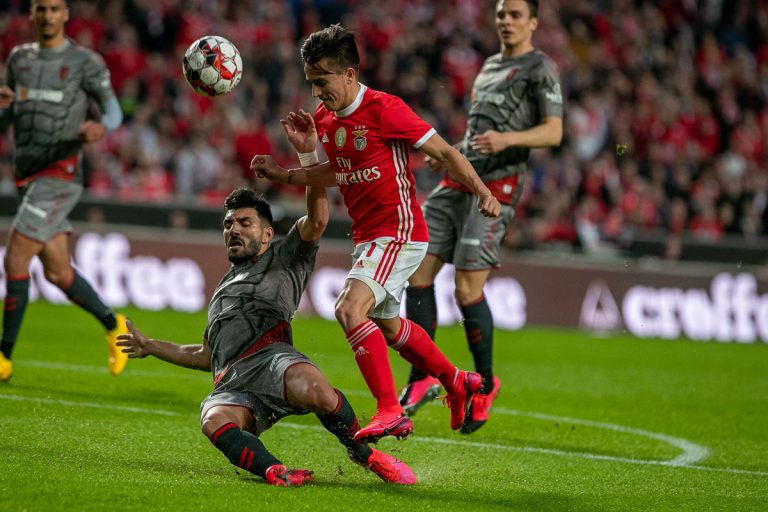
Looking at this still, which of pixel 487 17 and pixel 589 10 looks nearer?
pixel 487 17

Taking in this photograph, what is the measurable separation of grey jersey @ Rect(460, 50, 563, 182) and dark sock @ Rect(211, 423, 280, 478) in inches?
118

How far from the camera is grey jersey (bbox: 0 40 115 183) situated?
8.51 m

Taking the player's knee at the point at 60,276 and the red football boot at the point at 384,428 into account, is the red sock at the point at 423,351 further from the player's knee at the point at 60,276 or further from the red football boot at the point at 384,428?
the player's knee at the point at 60,276

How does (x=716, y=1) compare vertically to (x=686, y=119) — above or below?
above

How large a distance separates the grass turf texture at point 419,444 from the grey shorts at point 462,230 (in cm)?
112

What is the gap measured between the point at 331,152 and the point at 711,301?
1059cm

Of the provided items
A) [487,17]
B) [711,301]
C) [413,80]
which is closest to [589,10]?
[487,17]

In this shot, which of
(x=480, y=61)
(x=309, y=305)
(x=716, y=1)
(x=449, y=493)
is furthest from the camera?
(x=716, y=1)

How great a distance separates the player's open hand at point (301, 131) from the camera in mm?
6285

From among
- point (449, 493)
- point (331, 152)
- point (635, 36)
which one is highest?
point (635, 36)

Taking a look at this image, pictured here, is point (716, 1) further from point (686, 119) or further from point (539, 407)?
point (539, 407)

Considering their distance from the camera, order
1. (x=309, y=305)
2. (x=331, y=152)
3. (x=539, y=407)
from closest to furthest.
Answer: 1. (x=331, y=152)
2. (x=539, y=407)
3. (x=309, y=305)

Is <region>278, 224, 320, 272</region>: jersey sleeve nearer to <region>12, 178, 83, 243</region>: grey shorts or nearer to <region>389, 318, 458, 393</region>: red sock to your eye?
<region>389, 318, 458, 393</region>: red sock

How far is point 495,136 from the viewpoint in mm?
6941
